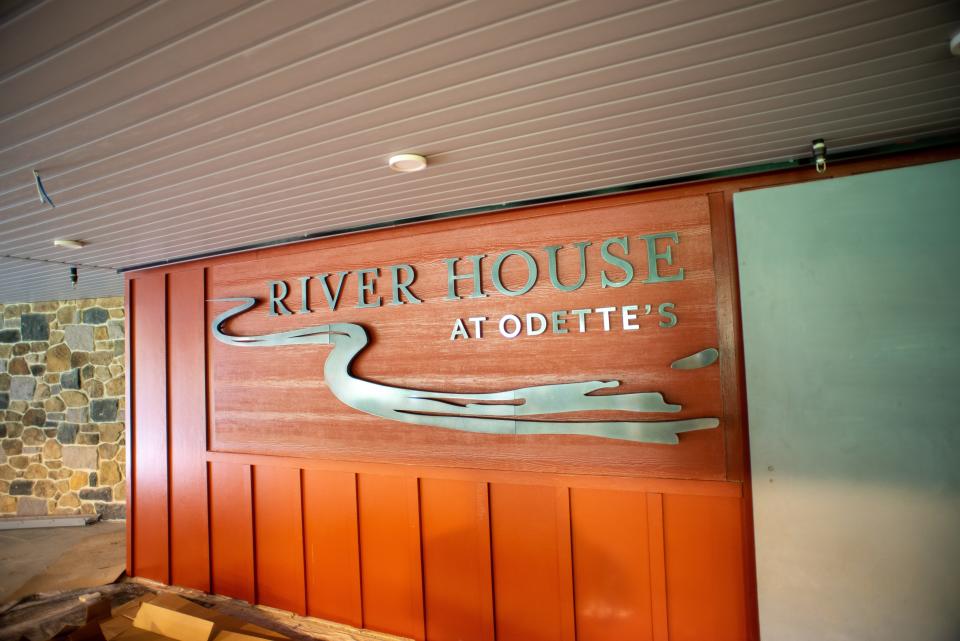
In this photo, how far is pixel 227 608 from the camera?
3502mm

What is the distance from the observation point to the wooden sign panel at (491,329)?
2.49 m

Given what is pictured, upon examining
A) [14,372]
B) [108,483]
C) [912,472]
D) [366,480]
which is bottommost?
[108,483]

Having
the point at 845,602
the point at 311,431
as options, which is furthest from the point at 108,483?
the point at 845,602

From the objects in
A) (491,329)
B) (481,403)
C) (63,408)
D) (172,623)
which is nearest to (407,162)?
(491,329)

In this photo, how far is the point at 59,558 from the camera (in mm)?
4562

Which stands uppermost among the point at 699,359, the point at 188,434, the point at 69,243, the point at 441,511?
the point at 69,243

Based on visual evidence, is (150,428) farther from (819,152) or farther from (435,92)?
(819,152)

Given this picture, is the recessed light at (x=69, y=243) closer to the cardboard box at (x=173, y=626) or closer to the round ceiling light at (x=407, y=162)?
the cardboard box at (x=173, y=626)

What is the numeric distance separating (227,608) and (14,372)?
15.3 feet

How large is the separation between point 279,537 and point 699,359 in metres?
3.06

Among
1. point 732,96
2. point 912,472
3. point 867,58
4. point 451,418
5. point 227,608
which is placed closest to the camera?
point 867,58

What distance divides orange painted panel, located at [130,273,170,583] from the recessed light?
0.78m

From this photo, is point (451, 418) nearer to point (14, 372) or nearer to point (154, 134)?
point (154, 134)

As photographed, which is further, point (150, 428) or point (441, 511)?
point (150, 428)
